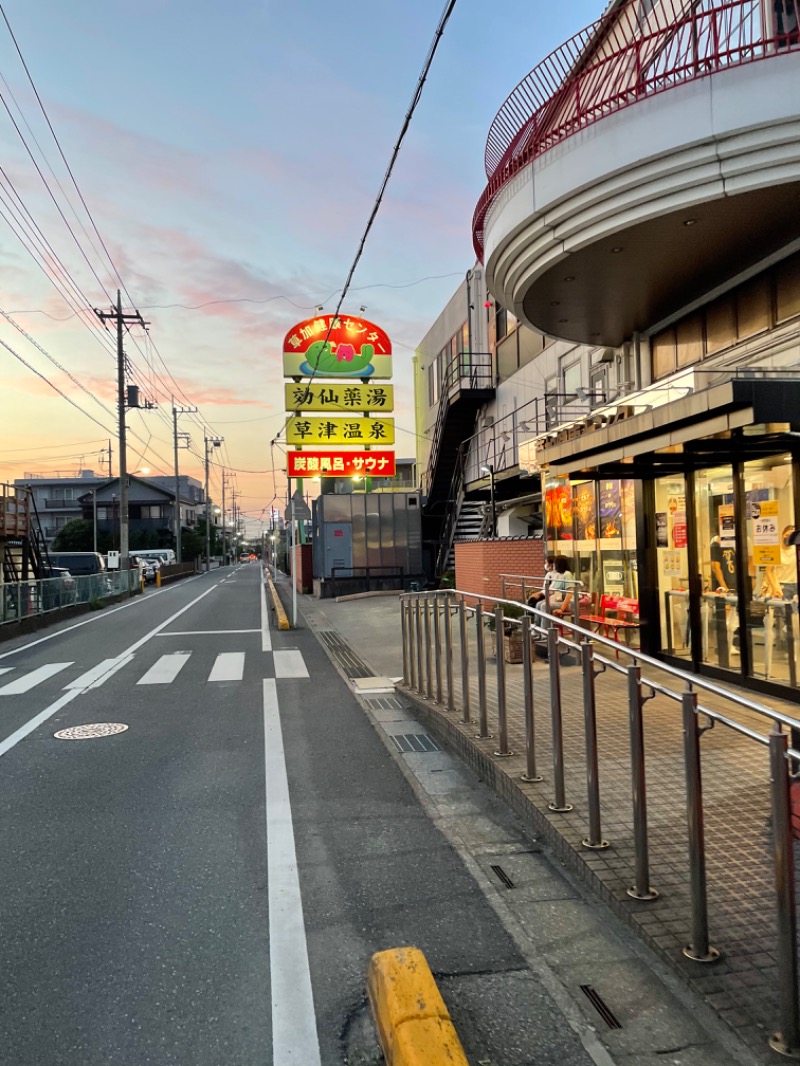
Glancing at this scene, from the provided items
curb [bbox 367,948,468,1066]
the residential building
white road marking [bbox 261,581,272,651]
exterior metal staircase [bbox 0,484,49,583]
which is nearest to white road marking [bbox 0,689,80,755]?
white road marking [bbox 261,581,272,651]

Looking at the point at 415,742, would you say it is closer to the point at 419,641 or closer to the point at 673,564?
the point at 419,641

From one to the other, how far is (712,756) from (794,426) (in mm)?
3019

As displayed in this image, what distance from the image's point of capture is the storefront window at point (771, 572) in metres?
7.44

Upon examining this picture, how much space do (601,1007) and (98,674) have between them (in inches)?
407

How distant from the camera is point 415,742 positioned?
734cm

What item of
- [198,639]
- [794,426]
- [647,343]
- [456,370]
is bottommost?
[198,639]

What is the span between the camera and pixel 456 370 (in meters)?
25.4

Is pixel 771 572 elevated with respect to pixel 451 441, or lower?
lower

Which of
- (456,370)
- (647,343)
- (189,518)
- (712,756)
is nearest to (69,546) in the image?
(189,518)

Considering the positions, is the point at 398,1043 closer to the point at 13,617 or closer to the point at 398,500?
the point at 13,617

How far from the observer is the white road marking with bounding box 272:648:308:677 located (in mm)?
11701

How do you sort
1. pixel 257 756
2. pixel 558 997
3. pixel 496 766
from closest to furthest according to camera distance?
pixel 558 997 → pixel 496 766 → pixel 257 756

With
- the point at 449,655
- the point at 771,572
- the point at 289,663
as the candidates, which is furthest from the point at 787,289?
the point at 289,663

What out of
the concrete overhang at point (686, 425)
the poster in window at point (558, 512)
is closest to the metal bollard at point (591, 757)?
the concrete overhang at point (686, 425)
